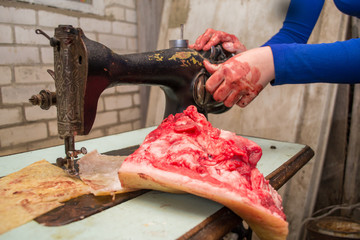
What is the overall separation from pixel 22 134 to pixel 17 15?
3.25 feet

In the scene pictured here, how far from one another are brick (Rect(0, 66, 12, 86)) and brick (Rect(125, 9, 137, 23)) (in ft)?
4.86

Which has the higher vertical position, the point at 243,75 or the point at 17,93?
the point at 243,75

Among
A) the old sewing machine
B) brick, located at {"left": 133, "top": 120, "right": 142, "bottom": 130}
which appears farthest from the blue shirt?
brick, located at {"left": 133, "top": 120, "right": 142, "bottom": 130}

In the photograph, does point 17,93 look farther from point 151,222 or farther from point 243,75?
point 151,222

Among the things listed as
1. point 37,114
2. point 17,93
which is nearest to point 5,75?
point 17,93

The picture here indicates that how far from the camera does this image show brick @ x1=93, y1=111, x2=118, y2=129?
302 cm

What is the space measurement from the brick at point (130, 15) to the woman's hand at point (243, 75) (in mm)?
2346

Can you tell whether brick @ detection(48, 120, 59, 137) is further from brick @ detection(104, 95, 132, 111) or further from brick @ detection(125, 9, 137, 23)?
brick @ detection(125, 9, 137, 23)

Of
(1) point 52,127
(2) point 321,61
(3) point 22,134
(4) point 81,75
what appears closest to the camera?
(4) point 81,75

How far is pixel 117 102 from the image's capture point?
324 centimetres

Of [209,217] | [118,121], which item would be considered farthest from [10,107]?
[209,217]

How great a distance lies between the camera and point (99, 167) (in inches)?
41.0

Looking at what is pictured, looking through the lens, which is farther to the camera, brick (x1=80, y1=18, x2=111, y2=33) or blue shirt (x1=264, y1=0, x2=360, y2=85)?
brick (x1=80, y1=18, x2=111, y2=33)

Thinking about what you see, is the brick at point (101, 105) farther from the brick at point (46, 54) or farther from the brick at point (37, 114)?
the brick at point (46, 54)
